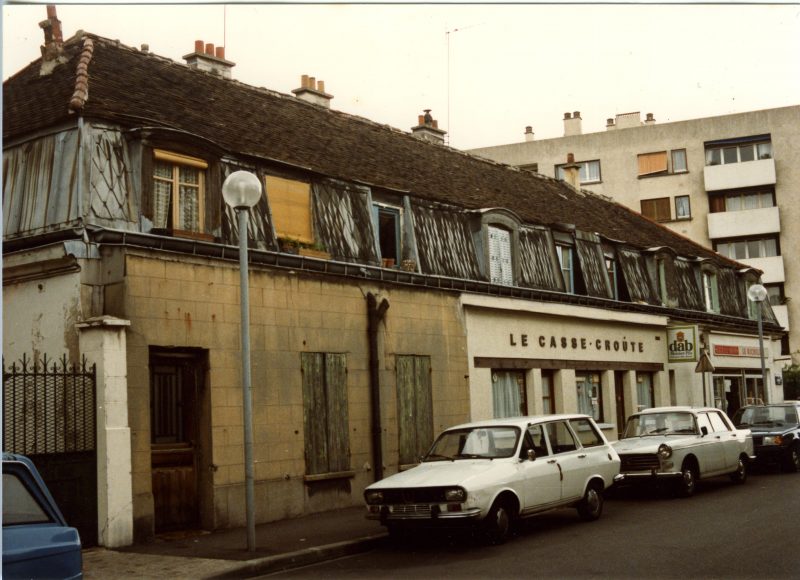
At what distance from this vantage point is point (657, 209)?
2093 inches

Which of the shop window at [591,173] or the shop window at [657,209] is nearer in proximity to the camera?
the shop window at [657,209]

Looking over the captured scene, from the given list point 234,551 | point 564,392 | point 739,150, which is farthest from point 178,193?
point 739,150

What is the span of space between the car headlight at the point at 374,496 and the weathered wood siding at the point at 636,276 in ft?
55.0

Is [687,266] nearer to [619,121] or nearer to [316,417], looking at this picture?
[316,417]

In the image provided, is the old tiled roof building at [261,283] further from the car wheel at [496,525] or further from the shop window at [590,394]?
the car wheel at [496,525]

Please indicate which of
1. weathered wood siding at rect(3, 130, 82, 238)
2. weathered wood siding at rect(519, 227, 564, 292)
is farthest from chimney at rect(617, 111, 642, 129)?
weathered wood siding at rect(3, 130, 82, 238)

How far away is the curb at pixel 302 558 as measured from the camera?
412 inches

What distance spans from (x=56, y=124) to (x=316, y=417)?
20.5 feet

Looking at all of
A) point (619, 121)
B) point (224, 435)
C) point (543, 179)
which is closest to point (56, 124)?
point (224, 435)

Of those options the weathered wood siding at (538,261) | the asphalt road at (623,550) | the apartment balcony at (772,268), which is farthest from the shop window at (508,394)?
the apartment balcony at (772,268)

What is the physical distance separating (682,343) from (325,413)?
15.1m

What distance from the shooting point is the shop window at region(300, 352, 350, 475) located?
1592cm

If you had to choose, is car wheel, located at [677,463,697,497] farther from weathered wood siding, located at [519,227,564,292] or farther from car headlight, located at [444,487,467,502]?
weathered wood siding, located at [519,227,564,292]

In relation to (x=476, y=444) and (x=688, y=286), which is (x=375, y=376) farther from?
(x=688, y=286)
